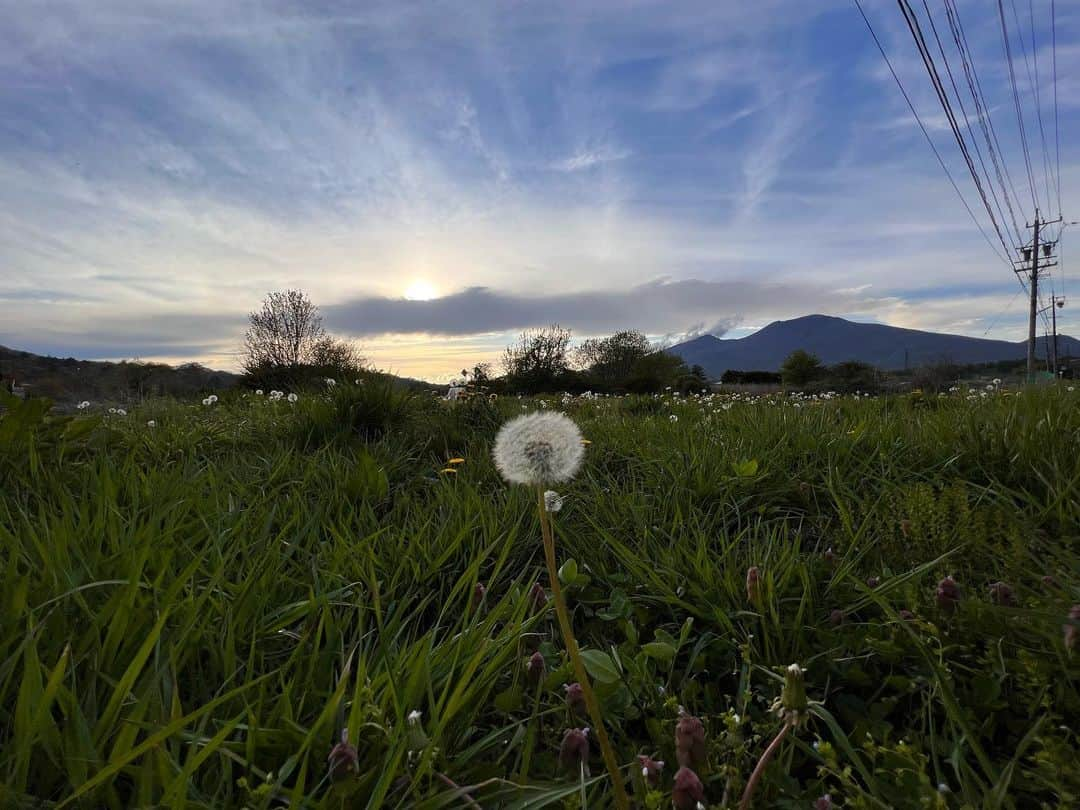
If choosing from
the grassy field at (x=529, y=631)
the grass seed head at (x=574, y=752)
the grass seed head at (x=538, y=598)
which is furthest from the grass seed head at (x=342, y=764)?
the grass seed head at (x=538, y=598)

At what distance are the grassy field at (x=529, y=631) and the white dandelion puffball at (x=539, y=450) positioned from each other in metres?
0.44

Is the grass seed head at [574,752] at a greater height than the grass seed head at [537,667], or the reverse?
the grass seed head at [537,667]

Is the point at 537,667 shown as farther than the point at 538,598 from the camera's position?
No

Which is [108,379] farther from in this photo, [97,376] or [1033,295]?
[1033,295]

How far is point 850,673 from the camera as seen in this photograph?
157 centimetres

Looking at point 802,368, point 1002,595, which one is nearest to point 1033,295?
point 802,368

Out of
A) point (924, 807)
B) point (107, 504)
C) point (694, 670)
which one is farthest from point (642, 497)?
point (107, 504)

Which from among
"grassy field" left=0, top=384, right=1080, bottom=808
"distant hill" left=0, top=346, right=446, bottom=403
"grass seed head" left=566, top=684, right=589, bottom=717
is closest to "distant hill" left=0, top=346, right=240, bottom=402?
"distant hill" left=0, top=346, right=446, bottom=403

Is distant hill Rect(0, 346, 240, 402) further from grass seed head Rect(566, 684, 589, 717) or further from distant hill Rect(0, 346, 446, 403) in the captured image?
grass seed head Rect(566, 684, 589, 717)

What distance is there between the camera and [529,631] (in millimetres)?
1832

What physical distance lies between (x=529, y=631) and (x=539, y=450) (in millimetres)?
814

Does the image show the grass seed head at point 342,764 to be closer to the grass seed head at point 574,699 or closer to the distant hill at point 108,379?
the grass seed head at point 574,699

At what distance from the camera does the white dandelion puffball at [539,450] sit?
4.34 ft

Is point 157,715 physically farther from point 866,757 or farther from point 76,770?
point 866,757
